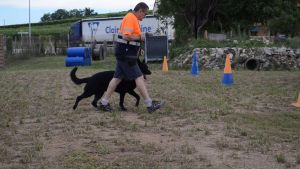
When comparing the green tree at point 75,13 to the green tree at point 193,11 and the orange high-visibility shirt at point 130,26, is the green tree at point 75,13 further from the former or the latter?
the orange high-visibility shirt at point 130,26

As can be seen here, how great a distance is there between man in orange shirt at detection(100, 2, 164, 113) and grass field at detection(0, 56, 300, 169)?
47 cm

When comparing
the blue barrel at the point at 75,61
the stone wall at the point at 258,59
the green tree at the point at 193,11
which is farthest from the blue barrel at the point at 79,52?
the stone wall at the point at 258,59

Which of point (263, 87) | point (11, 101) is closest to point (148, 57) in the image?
point (263, 87)

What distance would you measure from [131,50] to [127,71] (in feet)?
1.10

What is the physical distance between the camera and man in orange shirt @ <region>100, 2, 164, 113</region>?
8.20 metres

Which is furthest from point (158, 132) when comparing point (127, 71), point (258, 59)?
point (258, 59)

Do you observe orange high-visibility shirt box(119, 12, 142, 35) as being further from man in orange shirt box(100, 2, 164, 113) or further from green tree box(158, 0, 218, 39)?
green tree box(158, 0, 218, 39)

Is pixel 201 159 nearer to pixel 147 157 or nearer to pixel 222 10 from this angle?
pixel 147 157

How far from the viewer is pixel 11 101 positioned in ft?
33.3

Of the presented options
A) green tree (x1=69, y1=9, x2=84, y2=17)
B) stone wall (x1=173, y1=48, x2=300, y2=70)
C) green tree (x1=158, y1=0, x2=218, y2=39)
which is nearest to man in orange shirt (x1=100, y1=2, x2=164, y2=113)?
stone wall (x1=173, y1=48, x2=300, y2=70)

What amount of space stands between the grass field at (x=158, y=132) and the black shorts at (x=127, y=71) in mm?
593

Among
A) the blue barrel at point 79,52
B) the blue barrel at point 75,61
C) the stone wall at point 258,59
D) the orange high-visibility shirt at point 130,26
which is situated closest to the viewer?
the orange high-visibility shirt at point 130,26

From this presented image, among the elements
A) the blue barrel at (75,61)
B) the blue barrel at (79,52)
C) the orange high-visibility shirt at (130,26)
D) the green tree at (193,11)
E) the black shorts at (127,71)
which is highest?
the green tree at (193,11)

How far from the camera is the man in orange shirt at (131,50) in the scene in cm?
820
